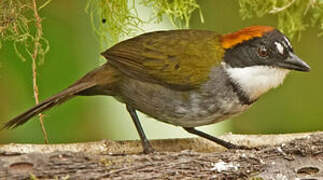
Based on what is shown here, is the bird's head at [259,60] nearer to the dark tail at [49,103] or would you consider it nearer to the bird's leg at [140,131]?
the bird's leg at [140,131]

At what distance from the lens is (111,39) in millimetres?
4832

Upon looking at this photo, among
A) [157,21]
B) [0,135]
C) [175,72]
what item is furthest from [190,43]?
[0,135]

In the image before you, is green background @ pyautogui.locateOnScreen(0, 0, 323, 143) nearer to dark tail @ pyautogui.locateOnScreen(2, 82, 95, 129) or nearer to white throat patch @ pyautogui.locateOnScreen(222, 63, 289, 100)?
dark tail @ pyautogui.locateOnScreen(2, 82, 95, 129)

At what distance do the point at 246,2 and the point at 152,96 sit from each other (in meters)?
1.25

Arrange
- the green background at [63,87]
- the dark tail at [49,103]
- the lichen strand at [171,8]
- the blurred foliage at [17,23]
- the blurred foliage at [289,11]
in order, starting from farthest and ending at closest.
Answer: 1. the blurred foliage at [289,11]
2. the lichen strand at [171,8]
3. the green background at [63,87]
4. the blurred foliage at [17,23]
5. the dark tail at [49,103]

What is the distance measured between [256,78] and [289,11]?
4.21ft

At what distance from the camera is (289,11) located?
203 inches

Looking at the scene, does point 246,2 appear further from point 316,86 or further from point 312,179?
point 312,179

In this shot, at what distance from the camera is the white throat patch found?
403 cm

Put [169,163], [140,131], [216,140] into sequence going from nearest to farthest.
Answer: [169,163], [140,131], [216,140]

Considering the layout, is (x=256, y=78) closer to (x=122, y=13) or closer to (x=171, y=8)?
(x=171, y=8)

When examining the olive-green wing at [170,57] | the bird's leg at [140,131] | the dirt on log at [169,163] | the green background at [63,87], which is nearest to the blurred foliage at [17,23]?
the green background at [63,87]

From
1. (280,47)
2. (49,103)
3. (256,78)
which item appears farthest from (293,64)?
(49,103)

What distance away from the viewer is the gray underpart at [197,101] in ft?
13.1
